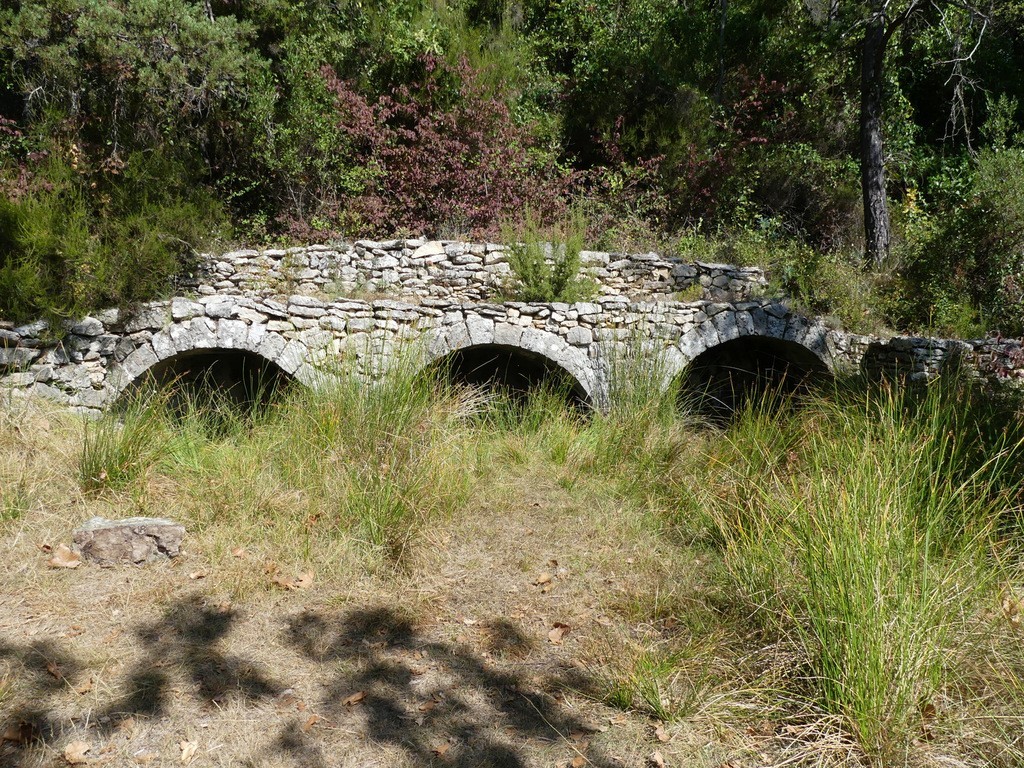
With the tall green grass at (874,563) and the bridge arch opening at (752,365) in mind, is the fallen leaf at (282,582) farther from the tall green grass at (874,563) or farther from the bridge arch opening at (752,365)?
the bridge arch opening at (752,365)

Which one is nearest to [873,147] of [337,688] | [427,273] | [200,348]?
[427,273]

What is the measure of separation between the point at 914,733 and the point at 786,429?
263 centimetres

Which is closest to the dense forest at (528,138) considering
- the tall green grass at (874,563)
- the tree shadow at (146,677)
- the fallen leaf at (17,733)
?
the tree shadow at (146,677)

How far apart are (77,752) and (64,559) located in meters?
1.57

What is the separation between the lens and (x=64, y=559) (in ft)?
13.2

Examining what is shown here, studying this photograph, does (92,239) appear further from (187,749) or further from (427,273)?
(187,749)

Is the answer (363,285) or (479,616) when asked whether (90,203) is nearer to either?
(363,285)

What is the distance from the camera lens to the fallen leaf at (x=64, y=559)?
3.97m

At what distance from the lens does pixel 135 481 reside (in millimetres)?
4734

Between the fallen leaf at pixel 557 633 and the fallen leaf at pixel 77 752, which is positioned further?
the fallen leaf at pixel 557 633

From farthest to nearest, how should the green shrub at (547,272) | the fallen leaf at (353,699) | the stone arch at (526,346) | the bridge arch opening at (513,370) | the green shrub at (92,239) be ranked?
the green shrub at (547,272)
the bridge arch opening at (513,370)
the stone arch at (526,346)
the green shrub at (92,239)
the fallen leaf at (353,699)

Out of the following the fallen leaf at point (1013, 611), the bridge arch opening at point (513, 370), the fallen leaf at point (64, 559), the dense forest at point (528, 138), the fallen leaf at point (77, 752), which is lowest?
the fallen leaf at point (77, 752)

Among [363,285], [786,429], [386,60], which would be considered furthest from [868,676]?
[386,60]

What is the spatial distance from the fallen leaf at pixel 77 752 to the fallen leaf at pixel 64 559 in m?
1.44
